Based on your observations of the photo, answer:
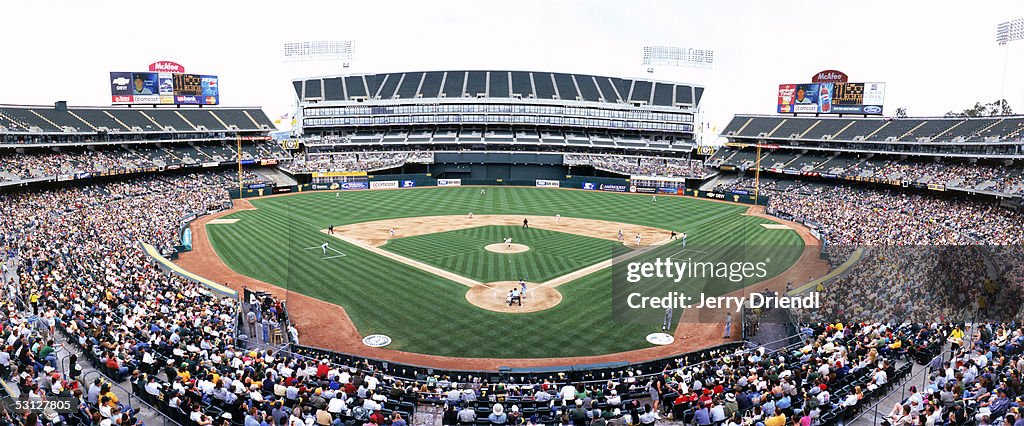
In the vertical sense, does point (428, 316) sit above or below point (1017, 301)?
below

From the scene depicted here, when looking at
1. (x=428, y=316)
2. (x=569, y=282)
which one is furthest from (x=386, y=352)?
(x=569, y=282)

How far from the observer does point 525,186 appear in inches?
3300

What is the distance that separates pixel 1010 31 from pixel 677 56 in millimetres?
55882

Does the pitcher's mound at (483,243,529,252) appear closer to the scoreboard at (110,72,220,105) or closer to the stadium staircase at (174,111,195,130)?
the stadium staircase at (174,111,195,130)

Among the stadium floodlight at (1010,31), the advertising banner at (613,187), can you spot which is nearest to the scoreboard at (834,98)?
the stadium floodlight at (1010,31)

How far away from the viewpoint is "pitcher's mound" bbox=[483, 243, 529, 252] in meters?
37.3

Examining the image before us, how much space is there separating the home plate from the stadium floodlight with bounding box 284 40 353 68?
3862 inches

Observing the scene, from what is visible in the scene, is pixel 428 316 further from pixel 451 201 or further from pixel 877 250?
pixel 451 201

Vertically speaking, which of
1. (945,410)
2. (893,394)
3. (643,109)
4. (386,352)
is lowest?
(386,352)

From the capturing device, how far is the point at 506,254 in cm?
3628

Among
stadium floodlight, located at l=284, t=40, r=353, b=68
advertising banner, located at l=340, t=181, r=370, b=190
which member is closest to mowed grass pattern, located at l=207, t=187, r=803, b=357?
advertising banner, located at l=340, t=181, r=370, b=190

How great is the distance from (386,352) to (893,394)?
50.3ft

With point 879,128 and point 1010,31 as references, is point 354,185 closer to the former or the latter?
point 879,128

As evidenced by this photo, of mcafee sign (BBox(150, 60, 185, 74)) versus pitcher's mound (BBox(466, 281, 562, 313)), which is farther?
mcafee sign (BBox(150, 60, 185, 74))
